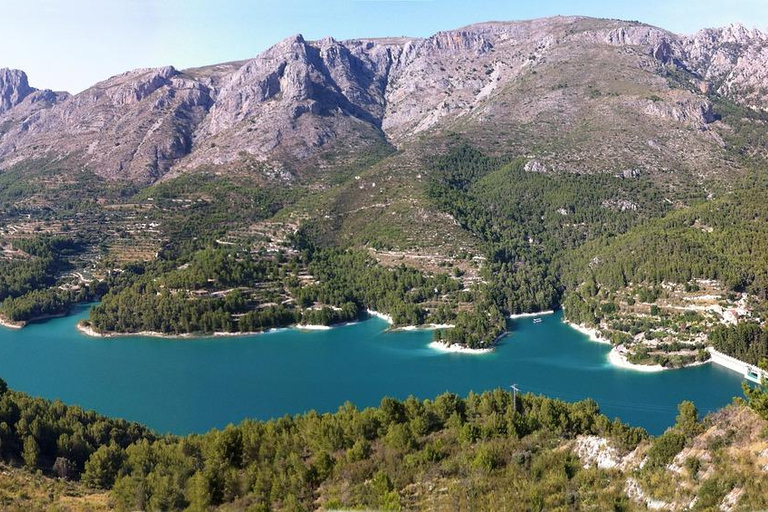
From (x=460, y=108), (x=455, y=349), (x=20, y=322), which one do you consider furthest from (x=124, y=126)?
(x=455, y=349)

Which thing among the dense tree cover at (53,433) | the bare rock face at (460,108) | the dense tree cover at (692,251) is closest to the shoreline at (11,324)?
the dense tree cover at (53,433)

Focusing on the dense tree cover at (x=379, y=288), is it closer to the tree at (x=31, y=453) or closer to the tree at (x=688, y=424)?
the tree at (x=31, y=453)

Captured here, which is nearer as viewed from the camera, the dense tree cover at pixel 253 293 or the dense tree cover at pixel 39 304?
the dense tree cover at pixel 253 293

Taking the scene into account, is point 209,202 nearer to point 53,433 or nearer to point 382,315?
point 382,315

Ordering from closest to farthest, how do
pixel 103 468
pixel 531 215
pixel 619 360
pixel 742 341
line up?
pixel 103 468, pixel 742 341, pixel 619 360, pixel 531 215

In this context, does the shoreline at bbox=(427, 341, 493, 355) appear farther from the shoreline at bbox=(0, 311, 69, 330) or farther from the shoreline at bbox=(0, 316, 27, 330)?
the shoreline at bbox=(0, 316, 27, 330)

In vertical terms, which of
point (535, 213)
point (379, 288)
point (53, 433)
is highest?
point (535, 213)

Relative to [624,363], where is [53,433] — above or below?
above
